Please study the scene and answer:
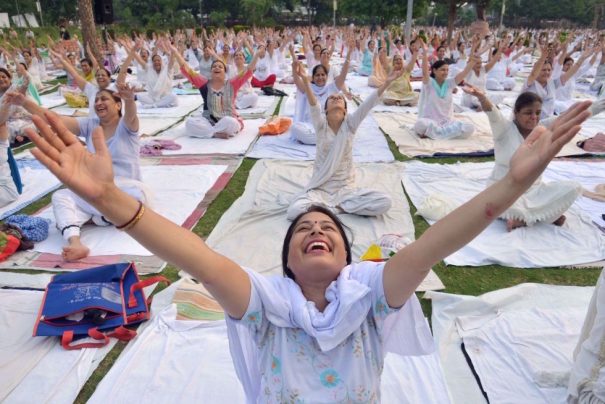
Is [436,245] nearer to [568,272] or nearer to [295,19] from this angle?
[568,272]

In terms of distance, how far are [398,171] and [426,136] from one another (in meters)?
1.62

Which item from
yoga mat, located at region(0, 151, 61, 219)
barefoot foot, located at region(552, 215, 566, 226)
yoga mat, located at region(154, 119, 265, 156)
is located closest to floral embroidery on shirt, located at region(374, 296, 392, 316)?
barefoot foot, located at region(552, 215, 566, 226)

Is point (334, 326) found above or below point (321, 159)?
above

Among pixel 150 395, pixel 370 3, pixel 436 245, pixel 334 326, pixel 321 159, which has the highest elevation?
pixel 370 3

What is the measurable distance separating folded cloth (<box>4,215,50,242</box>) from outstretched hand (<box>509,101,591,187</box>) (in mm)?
3780

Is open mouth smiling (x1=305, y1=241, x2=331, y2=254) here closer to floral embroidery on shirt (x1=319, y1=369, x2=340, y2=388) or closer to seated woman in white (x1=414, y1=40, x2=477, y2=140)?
floral embroidery on shirt (x1=319, y1=369, x2=340, y2=388)

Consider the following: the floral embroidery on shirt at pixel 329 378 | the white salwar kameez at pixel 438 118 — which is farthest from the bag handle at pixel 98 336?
the white salwar kameez at pixel 438 118

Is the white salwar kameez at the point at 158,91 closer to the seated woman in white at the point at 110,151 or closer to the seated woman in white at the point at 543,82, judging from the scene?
the seated woman in white at the point at 110,151

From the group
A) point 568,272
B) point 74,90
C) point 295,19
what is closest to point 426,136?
point 568,272

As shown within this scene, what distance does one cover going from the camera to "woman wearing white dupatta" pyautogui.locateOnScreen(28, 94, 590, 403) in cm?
119

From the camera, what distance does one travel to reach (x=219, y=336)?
266 cm

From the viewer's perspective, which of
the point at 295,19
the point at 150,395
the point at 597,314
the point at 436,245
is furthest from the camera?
the point at 295,19

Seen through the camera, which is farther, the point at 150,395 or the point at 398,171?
the point at 398,171

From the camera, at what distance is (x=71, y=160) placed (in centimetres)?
120
